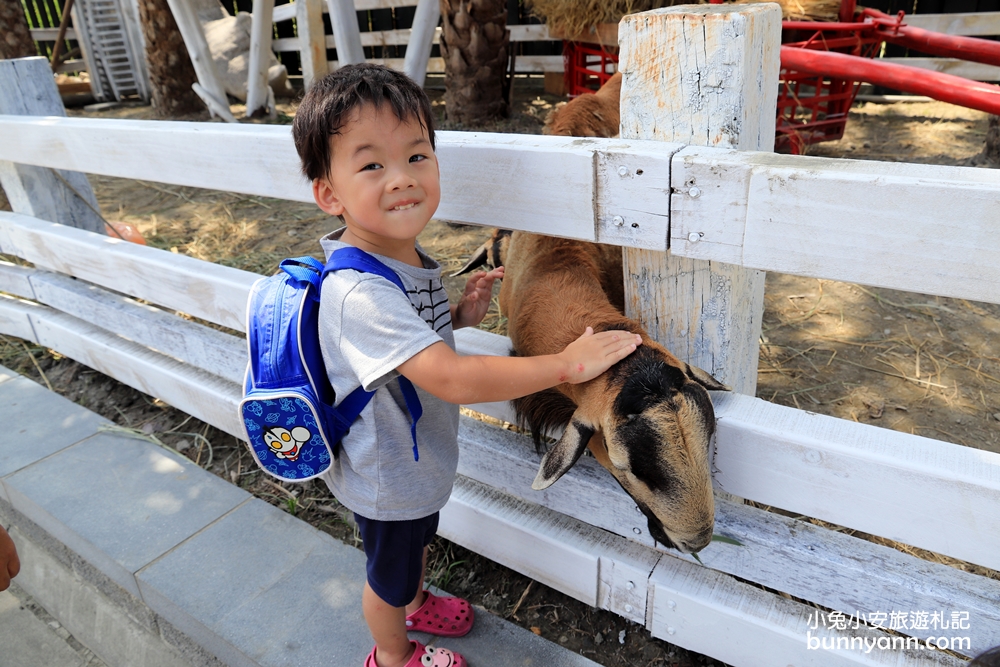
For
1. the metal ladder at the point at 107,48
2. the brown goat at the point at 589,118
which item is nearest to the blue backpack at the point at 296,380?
the brown goat at the point at 589,118

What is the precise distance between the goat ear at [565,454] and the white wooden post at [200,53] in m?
6.50

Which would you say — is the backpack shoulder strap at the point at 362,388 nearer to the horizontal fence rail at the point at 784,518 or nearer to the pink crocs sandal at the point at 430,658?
the horizontal fence rail at the point at 784,518

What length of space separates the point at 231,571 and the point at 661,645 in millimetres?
1595

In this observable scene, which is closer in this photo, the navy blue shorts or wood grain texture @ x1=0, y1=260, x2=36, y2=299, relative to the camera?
the navy blue shorts

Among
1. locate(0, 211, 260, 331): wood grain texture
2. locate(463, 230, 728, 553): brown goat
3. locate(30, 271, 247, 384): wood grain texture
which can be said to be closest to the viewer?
locate(463, 230, 728, 553): brown goat

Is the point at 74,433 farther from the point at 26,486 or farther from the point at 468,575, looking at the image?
the point at 468,575

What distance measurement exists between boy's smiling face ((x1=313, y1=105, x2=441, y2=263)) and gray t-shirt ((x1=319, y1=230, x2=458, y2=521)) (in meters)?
0.13

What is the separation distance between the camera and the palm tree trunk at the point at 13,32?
8.25m

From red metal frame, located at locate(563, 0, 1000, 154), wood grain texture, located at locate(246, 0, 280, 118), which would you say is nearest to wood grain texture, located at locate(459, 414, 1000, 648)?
red metal frame, located at locate(563, 0, 1000, 154)

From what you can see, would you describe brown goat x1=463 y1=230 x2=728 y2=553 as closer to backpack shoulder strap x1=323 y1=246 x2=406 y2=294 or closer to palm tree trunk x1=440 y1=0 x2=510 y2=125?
backpack shoulder strap x1=323 y1=246 x2=406 y2=294

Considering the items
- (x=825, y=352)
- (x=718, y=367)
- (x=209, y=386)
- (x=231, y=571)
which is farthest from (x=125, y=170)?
(x=825, y=352)

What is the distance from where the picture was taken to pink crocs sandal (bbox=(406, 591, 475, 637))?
89.9 inches

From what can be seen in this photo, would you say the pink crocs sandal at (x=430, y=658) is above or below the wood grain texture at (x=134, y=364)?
below

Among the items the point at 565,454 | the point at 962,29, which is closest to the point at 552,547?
the point at 565,454
